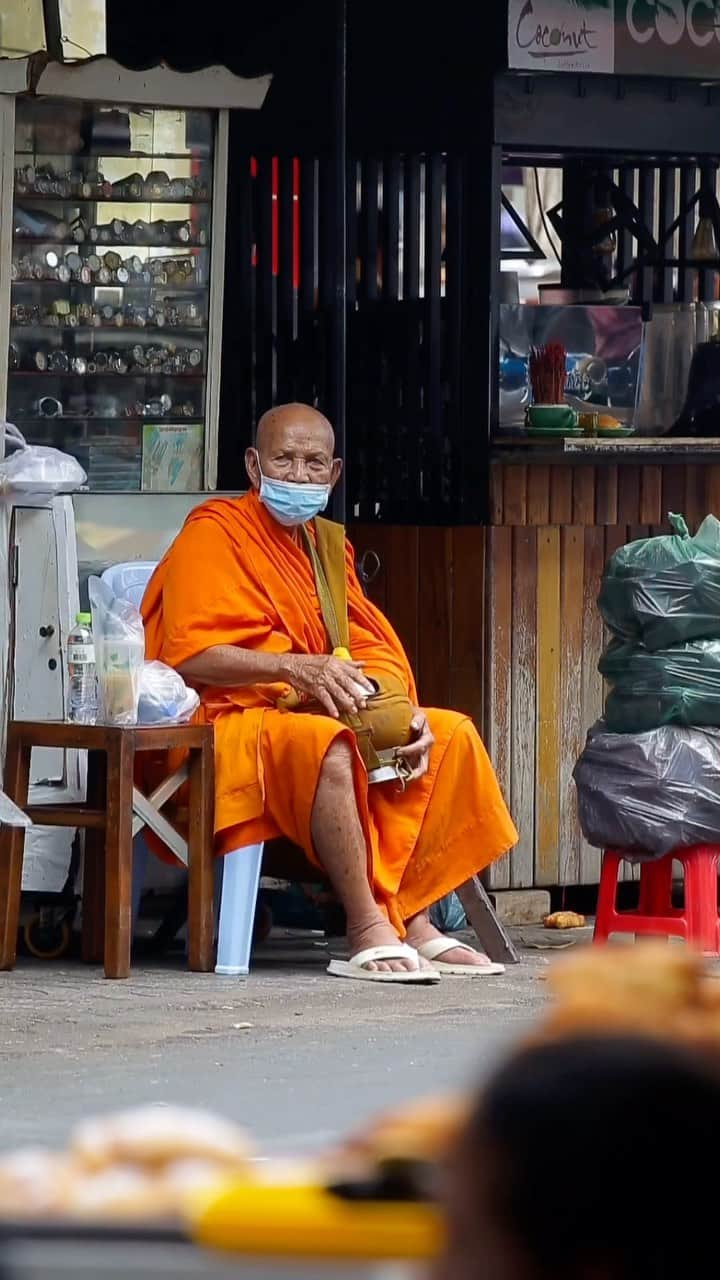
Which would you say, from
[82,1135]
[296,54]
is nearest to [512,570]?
[296,54]

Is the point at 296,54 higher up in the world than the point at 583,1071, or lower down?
higher up

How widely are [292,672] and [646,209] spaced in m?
2.96

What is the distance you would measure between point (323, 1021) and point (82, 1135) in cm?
408

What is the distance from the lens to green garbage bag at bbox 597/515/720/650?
21.8ft

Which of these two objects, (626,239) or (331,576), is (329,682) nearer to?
(331,576)

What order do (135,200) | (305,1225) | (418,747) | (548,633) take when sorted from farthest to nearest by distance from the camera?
(135,200) → (548,633) → (418,747) → (305,1225)

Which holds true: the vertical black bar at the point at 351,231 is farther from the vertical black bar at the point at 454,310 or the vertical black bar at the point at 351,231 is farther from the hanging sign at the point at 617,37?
the hanging sign at the point at 617,37

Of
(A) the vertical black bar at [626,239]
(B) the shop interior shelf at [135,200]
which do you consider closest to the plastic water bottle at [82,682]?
(B) the shop interior shelf at [135,200]

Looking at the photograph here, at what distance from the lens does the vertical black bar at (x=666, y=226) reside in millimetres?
8523

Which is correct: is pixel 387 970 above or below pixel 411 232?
below

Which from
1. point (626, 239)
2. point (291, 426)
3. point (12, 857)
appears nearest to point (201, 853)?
point (12, 857)

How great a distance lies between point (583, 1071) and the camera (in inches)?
53.3

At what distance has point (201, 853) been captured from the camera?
641 centimetres

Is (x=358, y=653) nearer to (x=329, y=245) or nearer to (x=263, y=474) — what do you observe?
(x=263, y=474)
